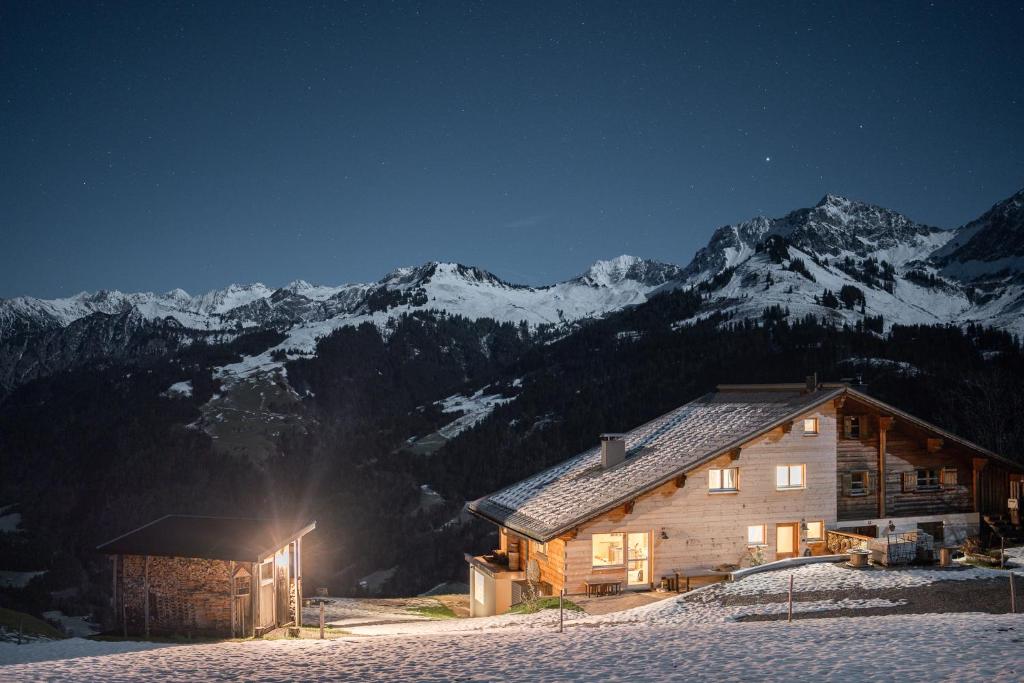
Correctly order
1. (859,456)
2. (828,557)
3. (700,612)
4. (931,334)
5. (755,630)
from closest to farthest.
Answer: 1. (755,630)
2. (700,612)
3. (828,557)
4. (859,456)
5. (931,334)

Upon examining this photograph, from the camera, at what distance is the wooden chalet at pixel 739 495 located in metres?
29.5

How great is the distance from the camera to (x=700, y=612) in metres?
23.2

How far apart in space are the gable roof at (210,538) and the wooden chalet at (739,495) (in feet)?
27.0

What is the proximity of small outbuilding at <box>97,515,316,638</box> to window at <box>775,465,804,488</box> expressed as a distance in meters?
18.4

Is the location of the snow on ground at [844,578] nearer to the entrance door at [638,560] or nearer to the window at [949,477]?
the entrance door at [638,560]

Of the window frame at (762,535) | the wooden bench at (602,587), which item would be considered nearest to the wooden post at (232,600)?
the wooden bench at (602,587)

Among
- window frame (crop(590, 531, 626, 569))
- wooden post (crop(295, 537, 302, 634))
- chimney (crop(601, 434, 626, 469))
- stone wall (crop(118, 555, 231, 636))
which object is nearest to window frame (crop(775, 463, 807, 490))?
chimney (crop(601, 434, 626, 469))

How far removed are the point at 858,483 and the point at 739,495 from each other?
562 centimetres

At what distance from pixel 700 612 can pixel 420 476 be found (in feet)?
522

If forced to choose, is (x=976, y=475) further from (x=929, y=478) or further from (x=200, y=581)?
(x=200, y=581)

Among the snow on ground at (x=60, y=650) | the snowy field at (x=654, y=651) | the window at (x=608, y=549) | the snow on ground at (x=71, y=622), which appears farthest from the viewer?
the snow on ground at (x=71, y=622)

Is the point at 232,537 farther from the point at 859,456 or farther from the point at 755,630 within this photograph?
the point at 859,456

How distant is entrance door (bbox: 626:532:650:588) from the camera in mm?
29453

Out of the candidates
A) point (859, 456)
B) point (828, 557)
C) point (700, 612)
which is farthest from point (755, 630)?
point (859, 456)
